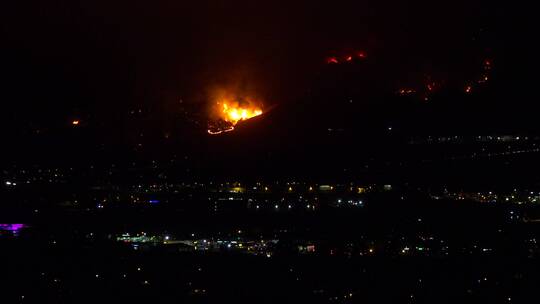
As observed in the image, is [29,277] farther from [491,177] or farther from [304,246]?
[491,177]

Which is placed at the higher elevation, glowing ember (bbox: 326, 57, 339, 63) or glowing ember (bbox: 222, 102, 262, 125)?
glowing ember (bbox: 326, 57, 339, 63)

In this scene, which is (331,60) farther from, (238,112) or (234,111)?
(234,111)

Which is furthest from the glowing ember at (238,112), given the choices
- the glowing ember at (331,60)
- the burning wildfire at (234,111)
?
the glowing ember at (331,60)

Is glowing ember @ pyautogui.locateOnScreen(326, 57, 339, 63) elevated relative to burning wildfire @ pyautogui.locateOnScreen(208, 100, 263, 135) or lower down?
elevated

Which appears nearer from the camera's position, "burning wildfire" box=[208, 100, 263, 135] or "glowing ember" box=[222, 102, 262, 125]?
"burning wildfire" box=[208, 100, 263, 135]

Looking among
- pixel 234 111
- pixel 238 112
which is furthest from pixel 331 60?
pixel 234 111

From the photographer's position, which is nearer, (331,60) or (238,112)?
(331,60)

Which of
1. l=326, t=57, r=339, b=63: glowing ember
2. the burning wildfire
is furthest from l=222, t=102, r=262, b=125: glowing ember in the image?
l=326, t=57, r=339, b=63: glowing ember

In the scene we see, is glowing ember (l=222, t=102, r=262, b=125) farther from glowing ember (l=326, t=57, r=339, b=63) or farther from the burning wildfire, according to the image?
glowing ember (l=326, t=57, r=339, b=63)

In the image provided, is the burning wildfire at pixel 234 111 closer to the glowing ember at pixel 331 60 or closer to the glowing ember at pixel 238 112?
the glowing ember at pixel 238 112
